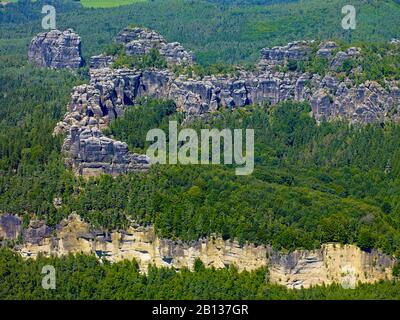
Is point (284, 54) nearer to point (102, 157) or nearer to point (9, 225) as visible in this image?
point (102, 157)

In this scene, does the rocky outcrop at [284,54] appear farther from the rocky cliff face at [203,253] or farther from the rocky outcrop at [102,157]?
the rocky cliff face at [203,253]

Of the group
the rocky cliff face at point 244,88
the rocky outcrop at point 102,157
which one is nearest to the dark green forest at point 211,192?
the rocky outcrop at point 102,157

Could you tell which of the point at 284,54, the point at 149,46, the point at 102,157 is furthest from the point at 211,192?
the point at 284,54

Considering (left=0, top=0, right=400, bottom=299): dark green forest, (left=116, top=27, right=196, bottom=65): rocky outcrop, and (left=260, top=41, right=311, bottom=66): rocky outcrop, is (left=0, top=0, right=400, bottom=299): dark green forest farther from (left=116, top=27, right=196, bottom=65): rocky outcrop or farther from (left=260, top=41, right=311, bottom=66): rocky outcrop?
(left=116, top=27, right=196, bottom=65): rocky outcrop

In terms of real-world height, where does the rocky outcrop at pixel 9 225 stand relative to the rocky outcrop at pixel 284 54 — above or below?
below

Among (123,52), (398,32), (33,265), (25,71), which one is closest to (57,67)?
(25,71)

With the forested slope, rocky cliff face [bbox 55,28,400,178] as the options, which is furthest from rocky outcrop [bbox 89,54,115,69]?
the forested slope

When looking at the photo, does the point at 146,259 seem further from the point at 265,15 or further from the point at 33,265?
the point at 265,15
